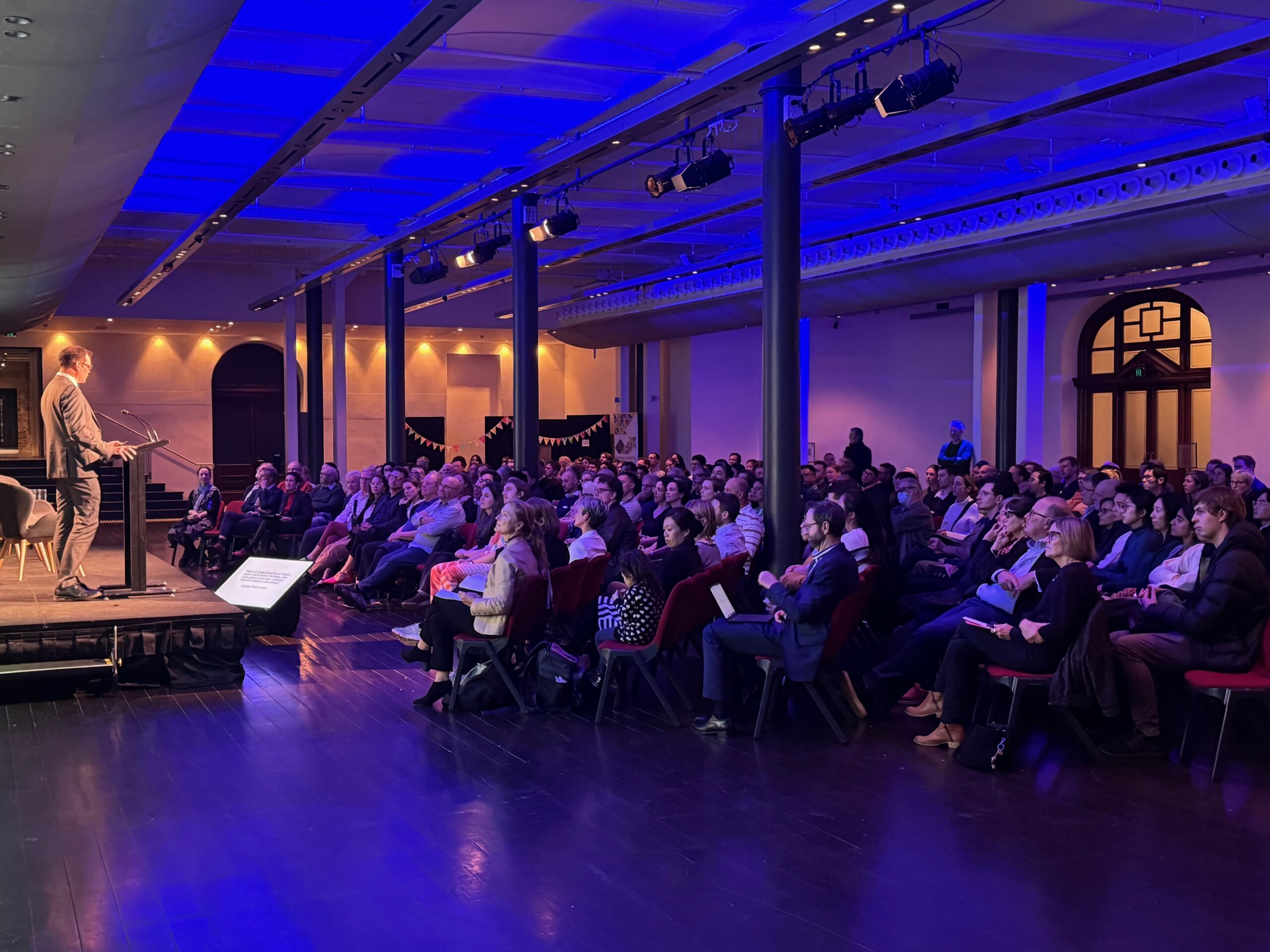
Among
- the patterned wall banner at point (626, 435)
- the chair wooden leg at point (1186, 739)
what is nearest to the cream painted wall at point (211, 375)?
the patterned wall banner at point (626, 435)

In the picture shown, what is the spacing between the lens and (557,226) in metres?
11.1

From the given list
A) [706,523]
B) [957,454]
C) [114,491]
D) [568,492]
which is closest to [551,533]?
[706,523]

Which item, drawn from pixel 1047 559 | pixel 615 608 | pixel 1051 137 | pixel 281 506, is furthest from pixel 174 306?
pixel 1047 559

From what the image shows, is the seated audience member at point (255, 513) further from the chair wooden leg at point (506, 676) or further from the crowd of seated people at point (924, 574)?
the chair wooden leg at point (506, 676)

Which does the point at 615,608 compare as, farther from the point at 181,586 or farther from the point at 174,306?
the point at 174,306

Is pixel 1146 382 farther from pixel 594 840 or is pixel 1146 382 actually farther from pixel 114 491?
pixel 114 491

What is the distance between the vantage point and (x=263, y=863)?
399cm

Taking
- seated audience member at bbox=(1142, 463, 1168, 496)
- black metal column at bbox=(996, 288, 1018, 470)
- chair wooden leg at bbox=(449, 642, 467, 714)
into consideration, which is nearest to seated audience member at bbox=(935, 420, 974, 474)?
black metal column at bbox=(996, 288, 1018, 470)

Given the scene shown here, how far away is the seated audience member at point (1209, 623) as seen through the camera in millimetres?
4984

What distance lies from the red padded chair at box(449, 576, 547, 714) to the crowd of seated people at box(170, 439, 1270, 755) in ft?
0.17

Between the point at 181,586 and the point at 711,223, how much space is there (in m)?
10.00

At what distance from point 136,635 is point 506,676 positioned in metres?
2.29

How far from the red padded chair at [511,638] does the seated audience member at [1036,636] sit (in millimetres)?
2070

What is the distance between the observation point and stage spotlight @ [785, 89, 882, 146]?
6.89 meters
